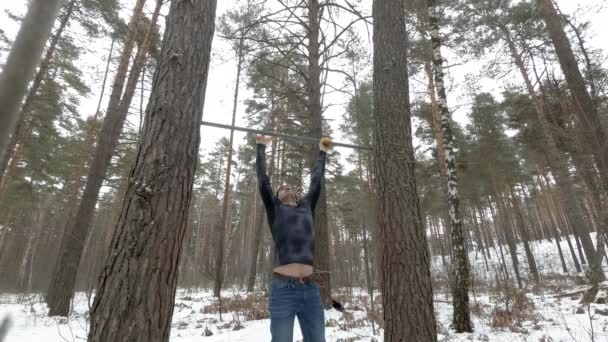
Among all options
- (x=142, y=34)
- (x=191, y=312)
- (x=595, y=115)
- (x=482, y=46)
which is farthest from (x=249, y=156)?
(x=595, y=115)

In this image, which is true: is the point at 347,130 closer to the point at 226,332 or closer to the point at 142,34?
the point at 142,34

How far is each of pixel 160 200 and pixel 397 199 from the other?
235cm

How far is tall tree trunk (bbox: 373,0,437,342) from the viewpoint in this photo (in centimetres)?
321

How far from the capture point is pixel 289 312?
312 cm

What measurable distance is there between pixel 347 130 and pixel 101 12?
490 inches

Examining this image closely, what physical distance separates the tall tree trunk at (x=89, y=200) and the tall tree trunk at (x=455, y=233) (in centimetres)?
737

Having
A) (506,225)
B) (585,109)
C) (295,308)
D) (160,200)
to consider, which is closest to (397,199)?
(295,308)

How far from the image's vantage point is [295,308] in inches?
124

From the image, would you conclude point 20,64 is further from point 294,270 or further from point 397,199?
point 397,199

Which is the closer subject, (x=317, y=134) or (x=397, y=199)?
(x=397, y=199)

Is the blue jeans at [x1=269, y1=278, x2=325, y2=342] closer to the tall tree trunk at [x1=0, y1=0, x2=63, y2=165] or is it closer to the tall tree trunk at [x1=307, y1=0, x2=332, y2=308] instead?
the tall tree trunk at [x1=0, y1=0, x2=63, y2=165]

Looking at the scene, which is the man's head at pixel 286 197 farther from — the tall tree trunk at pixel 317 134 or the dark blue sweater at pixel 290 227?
the tall tree trunk at pixel 317 134

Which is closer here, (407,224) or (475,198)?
(407,224)

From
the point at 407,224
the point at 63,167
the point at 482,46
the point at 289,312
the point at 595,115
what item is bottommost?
the point at 289,312
